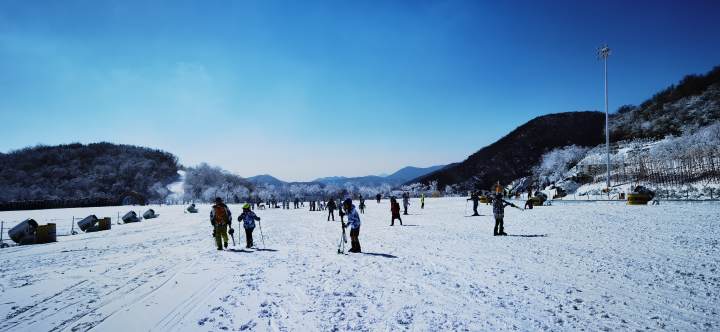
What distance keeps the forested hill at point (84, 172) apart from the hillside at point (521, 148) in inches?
4369

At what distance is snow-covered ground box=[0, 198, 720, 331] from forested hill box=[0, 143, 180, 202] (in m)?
128

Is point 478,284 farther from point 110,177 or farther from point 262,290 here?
point 110,177

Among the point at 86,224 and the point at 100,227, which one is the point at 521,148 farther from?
the point at 86,224

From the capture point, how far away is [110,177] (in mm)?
140750

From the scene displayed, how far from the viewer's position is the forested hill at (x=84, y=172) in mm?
124075

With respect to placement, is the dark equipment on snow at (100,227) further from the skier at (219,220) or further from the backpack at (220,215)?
the backpack at (220,215)

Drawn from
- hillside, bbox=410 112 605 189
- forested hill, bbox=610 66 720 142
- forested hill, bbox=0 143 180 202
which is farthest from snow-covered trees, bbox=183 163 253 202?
forested hill, bbox=610 66 720 142

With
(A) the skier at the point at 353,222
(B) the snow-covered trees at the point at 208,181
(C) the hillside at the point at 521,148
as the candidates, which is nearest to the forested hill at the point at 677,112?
(C) the hillside at the point at 521,148

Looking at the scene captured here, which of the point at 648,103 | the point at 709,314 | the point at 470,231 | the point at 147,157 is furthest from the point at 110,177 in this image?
the point at 648,103

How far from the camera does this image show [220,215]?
12805mm

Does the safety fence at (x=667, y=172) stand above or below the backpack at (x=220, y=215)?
above

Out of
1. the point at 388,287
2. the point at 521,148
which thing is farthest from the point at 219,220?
the point at 521,148

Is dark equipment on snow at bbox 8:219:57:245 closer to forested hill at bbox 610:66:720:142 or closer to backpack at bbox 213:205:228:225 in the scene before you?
backpack at bbox 213:205:228:225

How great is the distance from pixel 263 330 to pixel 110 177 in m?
166
